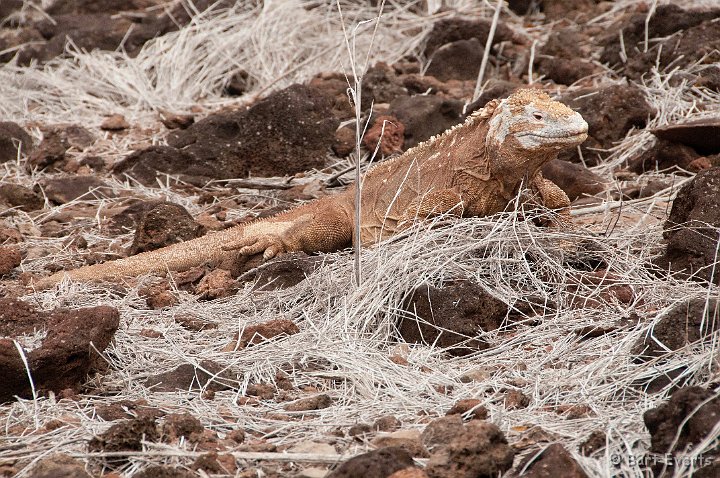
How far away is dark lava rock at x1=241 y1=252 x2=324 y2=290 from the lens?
245 inches

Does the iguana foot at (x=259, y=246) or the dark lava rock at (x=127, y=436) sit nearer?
the dark lava rock at (x=127, y=436)

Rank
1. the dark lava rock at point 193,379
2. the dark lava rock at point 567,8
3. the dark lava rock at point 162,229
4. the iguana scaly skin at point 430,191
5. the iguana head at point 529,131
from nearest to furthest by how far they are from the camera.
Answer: the dark lava rock at point 193,379 < the iguana head at point 529,131 < the iguana scaly skin at point 430,191 < the dark lava rock at point 162,229 < the dark lava rock at point 567,8

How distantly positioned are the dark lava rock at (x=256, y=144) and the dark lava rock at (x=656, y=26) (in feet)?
10.0

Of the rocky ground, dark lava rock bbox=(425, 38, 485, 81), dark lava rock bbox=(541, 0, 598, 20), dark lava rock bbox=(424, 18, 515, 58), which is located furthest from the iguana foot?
dark lava rock bbox=(541, 0, 598, 20)

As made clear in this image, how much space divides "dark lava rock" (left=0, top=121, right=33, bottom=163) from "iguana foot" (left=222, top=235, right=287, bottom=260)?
11.2 ft

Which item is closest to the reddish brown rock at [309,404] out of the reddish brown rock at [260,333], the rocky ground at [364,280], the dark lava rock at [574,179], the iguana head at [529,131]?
the rocky ground at [364,280]

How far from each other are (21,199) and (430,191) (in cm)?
365

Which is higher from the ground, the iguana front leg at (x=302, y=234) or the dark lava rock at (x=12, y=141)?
the iguana front leg at (x=302, y=234)

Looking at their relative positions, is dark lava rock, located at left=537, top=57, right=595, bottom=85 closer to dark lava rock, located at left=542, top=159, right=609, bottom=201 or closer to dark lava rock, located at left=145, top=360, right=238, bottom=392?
dark lava rock, located at left=542, top=159, right=609, bottom=201

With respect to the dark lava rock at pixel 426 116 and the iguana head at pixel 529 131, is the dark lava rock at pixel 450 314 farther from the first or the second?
the dark lava rock at pixel 426 116

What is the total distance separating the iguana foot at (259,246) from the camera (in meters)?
6.79

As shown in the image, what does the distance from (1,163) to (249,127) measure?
2.39m

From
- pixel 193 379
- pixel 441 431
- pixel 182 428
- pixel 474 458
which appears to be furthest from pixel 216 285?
pixel 474 458

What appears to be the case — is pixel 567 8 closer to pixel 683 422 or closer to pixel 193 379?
pixel 193 379
